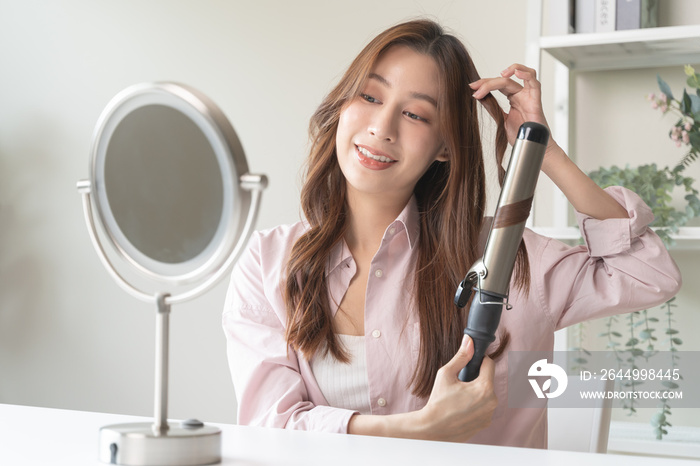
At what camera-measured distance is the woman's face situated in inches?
52.7

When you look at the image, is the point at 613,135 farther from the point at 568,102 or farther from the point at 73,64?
the point at 73,64

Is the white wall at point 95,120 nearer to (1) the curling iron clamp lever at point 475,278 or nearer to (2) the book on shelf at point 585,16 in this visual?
(2) the book on shelf at point 585,16

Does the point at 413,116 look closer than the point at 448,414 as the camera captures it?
No

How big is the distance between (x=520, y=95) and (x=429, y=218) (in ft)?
0.93

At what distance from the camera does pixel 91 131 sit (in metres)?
2.88

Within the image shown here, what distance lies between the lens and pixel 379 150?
1328 millimetres

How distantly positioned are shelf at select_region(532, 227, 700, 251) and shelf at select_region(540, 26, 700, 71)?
0.45 metres

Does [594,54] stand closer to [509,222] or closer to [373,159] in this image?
[373,159]

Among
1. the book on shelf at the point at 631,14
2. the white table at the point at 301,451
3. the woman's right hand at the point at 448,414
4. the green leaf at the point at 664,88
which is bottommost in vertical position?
the woman's right hand at the point at 448,414

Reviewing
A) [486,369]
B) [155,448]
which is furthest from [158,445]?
[486,369]

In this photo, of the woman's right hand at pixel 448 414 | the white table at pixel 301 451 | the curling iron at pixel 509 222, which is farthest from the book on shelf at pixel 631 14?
the white table at pixel 301 451

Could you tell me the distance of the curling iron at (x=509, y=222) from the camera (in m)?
0.75

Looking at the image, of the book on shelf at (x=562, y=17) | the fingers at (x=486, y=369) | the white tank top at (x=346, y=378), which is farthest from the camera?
the book on shelf at (x=562, y=17)

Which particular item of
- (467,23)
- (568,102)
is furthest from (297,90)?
(568,102)
